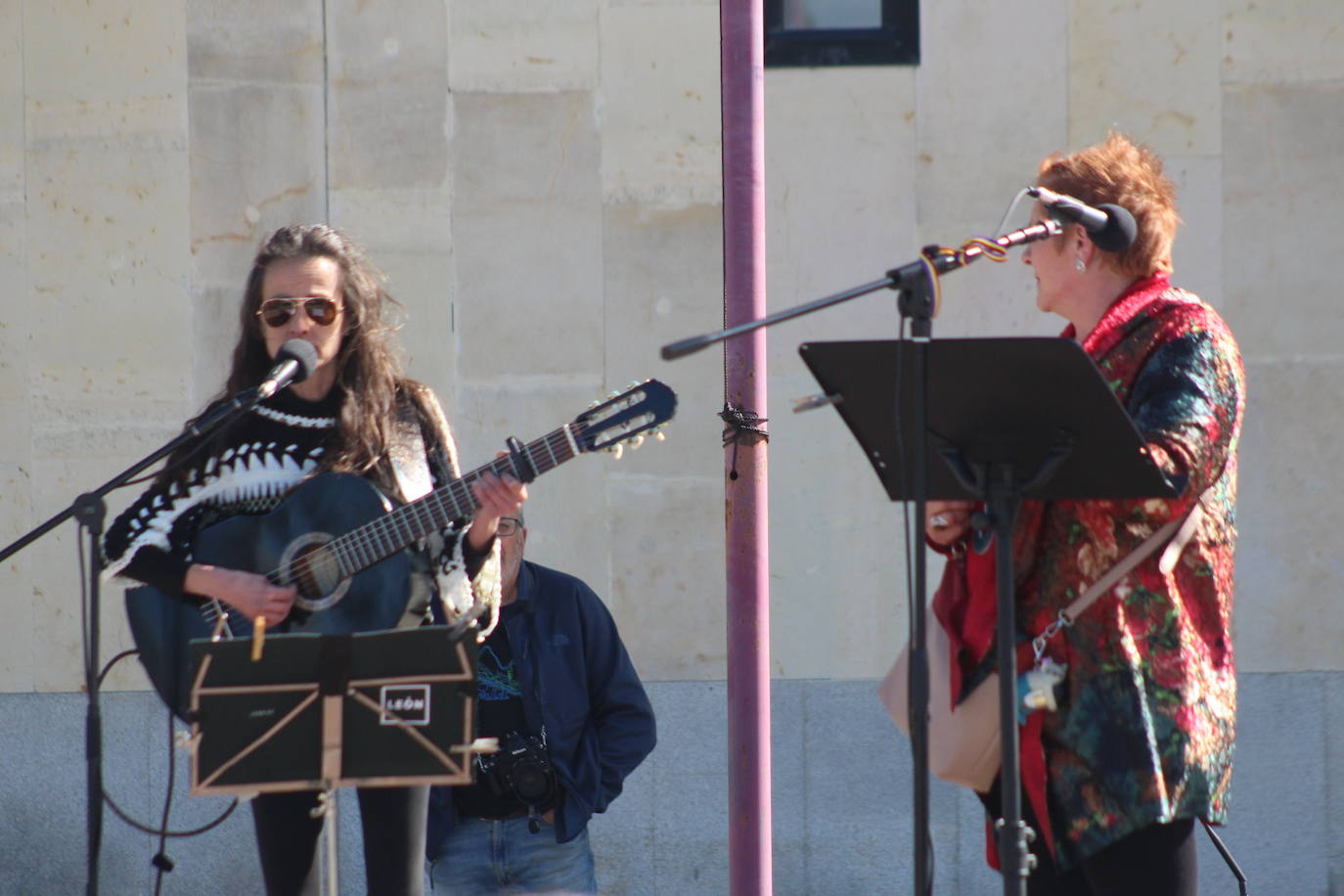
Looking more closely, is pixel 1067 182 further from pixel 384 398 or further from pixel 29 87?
pixel 29 87

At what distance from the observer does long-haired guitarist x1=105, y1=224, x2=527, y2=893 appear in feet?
11.0

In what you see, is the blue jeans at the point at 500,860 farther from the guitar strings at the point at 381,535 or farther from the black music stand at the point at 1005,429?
the black music stand at the point at 1005,429

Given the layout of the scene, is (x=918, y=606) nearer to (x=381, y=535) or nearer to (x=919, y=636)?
(x=919, y=636)

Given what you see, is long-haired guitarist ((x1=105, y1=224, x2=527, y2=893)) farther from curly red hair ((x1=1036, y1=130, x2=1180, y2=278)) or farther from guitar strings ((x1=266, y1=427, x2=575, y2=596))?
curly red hair ((x1=1036, y1=130, x2=1180, y2=278))

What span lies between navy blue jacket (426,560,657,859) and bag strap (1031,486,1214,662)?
1.62 meters

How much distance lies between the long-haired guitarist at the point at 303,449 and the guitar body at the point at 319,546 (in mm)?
33

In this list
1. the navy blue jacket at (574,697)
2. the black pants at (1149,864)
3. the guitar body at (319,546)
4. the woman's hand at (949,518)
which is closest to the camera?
the black pants at (1149,864)

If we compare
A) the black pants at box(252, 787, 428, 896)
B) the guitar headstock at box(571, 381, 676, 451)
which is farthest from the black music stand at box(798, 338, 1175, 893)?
the black pants at box(252, 787, 428, 896)

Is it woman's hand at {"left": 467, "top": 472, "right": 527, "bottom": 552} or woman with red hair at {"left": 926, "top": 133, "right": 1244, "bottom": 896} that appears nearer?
woman with red hair at {"left": 926, "top": 133, "right": 1244, "bottom": 896}

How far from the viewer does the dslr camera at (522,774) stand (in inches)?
146

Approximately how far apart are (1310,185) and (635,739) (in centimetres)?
327

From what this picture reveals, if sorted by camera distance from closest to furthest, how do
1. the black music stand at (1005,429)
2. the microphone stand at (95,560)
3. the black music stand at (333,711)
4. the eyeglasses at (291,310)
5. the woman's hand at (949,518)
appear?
the black music stand at (1005,429) < the woman's hand at (949,518) < the black music stand at (333,711) < the microphone stand at (95,560) < the eyeglasses at (291,310)

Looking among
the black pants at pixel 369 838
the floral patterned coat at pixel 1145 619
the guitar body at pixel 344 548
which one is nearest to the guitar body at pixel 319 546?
the guitar body at pixel 344 548

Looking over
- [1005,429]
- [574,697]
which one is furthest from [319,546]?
[1005,429]
